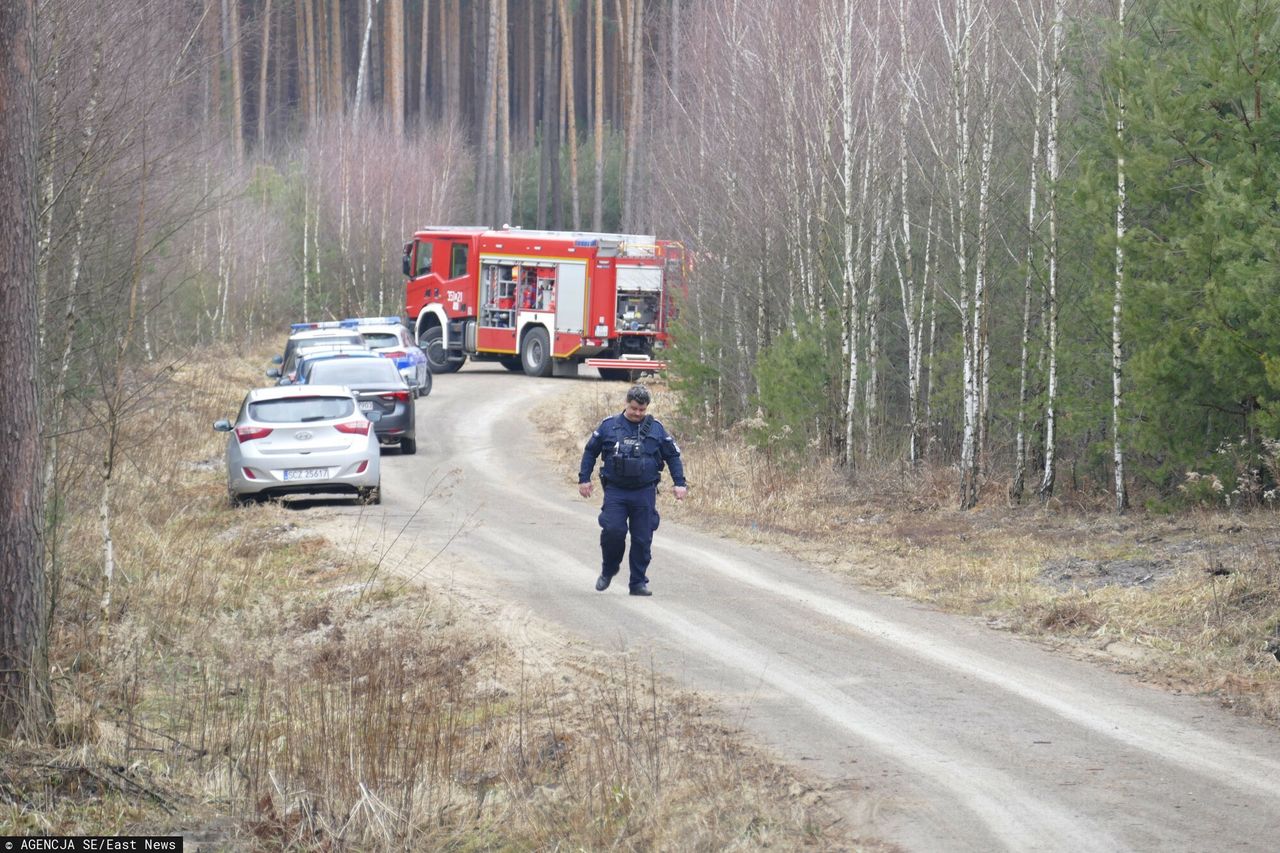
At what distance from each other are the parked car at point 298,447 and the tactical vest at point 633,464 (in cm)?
762

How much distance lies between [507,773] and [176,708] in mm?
2730

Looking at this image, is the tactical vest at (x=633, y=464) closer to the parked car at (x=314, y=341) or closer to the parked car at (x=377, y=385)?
the parked car at (x=377, y=385)

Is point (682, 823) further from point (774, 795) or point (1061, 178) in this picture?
point (1061, 178)

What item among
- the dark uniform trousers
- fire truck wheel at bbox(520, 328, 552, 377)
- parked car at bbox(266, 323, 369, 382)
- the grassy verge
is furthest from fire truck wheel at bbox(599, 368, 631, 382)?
the dark uniform trousers

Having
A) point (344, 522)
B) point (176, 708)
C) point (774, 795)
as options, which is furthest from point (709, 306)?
point (774, 795)

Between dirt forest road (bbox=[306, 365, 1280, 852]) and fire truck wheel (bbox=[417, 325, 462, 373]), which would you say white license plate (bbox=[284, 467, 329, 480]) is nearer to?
dirt forest road (bbox=[306, 365, 1280, 852])

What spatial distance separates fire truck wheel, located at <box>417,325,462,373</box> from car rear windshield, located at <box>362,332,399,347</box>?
297 inches

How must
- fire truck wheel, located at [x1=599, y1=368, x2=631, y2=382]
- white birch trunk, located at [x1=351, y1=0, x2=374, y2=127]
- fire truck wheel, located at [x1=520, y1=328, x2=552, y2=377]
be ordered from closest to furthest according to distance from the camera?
fire truck wheel, located at [x1=520, y1=328, x2=552, y2=377], fire truck wheel, located at [x1=599, y1=368, x2=631, y2=382], white birch trunk, located at [x1=351, y1=0, x2=374, y2=127]

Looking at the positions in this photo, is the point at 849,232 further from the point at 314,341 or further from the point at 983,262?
the point at 314,341

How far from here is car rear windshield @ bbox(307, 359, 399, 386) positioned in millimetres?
24484

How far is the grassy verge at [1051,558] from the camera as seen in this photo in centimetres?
977

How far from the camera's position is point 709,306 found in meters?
28.0

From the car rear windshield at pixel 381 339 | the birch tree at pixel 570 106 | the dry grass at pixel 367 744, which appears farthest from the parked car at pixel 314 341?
the birch tree at pixel 570 106

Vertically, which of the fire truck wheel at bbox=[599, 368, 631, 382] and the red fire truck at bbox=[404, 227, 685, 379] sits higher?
the red fire truck at bbox=[404, 227, 685, 379]
